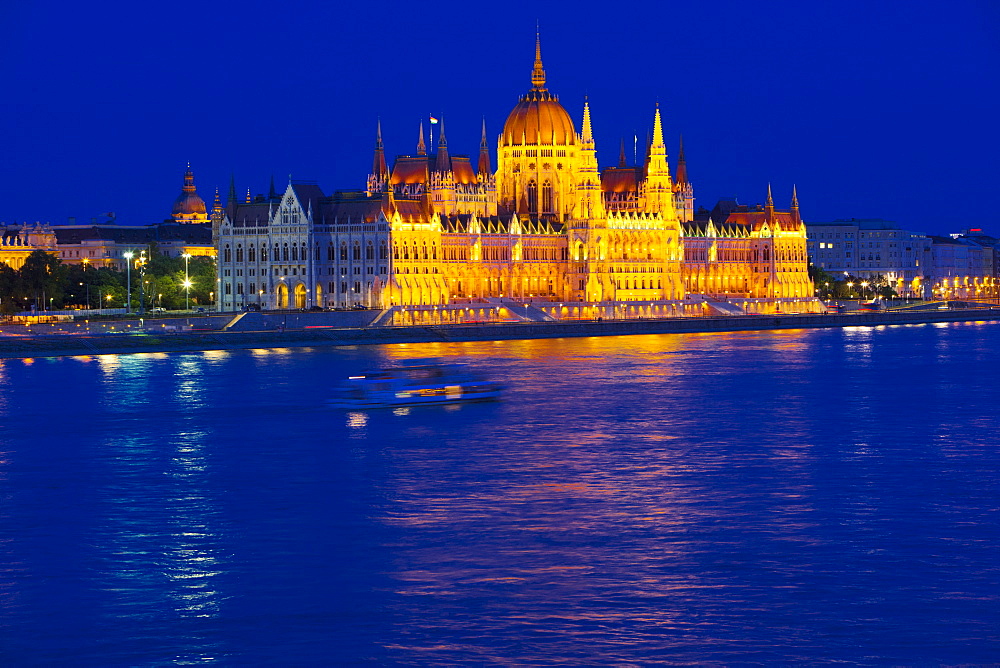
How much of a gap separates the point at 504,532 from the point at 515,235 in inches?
4920

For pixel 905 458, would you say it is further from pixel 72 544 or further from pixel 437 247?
pixel 437 247

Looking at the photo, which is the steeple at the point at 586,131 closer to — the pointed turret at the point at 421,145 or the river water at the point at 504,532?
the pointed turret at the point at 421,145

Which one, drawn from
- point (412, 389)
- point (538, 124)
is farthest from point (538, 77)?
point (412, 389)

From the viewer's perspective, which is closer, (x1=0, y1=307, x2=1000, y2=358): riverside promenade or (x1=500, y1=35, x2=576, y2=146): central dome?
(x1=0, y1=307, x2=1000, y2=358): riverside promenade

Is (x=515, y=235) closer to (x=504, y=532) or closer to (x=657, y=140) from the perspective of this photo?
(x=657, y=140)

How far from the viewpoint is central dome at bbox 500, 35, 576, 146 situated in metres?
168

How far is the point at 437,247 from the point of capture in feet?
479

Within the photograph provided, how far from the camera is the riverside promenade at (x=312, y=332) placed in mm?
104438

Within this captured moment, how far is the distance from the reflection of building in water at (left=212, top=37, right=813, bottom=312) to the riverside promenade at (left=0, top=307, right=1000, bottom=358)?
11.4 meters

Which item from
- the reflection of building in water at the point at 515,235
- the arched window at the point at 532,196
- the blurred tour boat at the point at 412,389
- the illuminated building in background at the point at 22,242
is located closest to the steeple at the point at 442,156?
the reflection of building in water at the point at 515,235

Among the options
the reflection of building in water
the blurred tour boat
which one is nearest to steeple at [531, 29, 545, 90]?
the reflection of building in water

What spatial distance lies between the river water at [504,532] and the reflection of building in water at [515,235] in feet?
242

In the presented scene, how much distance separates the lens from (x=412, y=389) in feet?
220

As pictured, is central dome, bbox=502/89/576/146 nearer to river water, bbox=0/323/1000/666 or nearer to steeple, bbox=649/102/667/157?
steeple, bbox=649/102/667/157
